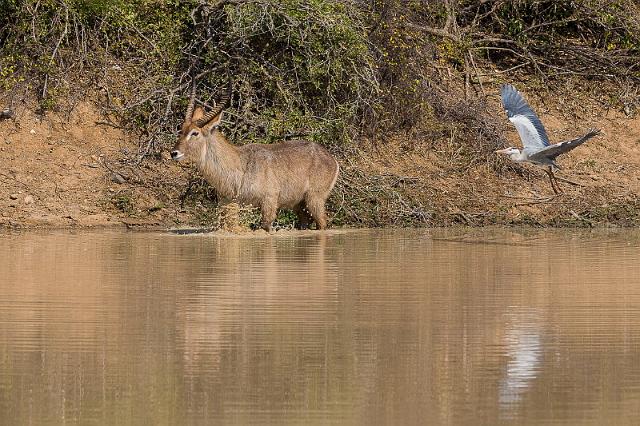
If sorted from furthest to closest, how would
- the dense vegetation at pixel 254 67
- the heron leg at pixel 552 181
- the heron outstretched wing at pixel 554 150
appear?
the dense vegetation at pixel 254 67 < the heron leg at pixel 552 181 < the heron outstretched wing at pixel 554 150

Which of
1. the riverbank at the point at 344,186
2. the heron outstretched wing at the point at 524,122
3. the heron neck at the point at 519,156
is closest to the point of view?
the heron neck at the point at 519,156

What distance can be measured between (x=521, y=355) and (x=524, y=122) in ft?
24.9

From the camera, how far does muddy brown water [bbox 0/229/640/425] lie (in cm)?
720

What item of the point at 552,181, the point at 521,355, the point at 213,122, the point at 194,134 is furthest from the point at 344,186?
the point at 521,355

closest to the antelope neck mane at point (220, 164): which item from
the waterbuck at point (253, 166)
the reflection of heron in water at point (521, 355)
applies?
the waterbuck at point (253, 166)

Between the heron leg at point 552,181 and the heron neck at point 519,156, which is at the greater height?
the heron neck at point 519,156

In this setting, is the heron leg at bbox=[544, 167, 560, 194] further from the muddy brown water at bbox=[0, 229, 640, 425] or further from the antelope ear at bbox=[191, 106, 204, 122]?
the antelope ear at bbox=[191, 106, 204, 122]

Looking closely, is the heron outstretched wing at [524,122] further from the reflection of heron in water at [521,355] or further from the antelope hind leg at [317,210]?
the reflection of heron in water at [521,355]

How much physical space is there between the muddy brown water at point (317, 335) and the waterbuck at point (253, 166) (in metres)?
1.52

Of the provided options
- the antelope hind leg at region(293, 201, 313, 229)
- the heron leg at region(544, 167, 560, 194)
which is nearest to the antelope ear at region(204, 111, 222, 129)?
the antelope hind leg at region(293, 201, 313, 229)

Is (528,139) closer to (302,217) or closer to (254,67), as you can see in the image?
(302,217)

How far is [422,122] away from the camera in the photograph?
61.3ft

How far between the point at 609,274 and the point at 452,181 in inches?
241

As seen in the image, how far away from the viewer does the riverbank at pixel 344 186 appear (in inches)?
653
